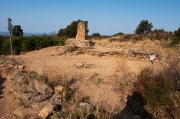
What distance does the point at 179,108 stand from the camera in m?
3.25

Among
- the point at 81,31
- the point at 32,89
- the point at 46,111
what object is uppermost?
the point at 81,31

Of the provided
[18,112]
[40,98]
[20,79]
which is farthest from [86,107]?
[20,79]

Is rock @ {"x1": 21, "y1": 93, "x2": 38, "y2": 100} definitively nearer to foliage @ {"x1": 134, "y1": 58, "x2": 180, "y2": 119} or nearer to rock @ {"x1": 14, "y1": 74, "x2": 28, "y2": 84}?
rock @ {"x1": 14, "y1": 74, "x2": 28, "y2": 84}

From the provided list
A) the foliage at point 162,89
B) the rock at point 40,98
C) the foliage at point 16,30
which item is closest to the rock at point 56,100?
the rock at point 40,98

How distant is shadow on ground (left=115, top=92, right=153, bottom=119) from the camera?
12.1 ft

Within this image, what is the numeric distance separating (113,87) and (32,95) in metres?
2.26

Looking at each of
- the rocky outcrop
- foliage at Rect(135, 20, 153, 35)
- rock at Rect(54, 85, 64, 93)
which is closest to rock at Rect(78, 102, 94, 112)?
the rocky outcrop

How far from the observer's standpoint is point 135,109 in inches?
Result: 156

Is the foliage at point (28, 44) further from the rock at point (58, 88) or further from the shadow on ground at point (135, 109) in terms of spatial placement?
the shadow on ground at point (135, 109)

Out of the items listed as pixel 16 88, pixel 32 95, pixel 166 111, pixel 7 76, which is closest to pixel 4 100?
pixel 16 88

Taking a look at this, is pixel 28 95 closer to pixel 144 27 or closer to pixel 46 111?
pixel 46 111

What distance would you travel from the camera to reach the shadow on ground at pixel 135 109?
368 cm

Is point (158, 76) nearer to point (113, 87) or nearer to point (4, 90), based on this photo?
point (113, 87)

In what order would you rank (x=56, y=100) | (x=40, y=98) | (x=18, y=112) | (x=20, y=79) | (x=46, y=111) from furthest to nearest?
(x=20, y=79) < (x=40, y=98) < (x=56, y=100) < (x=18, y=112) < (x=46, y=111)
